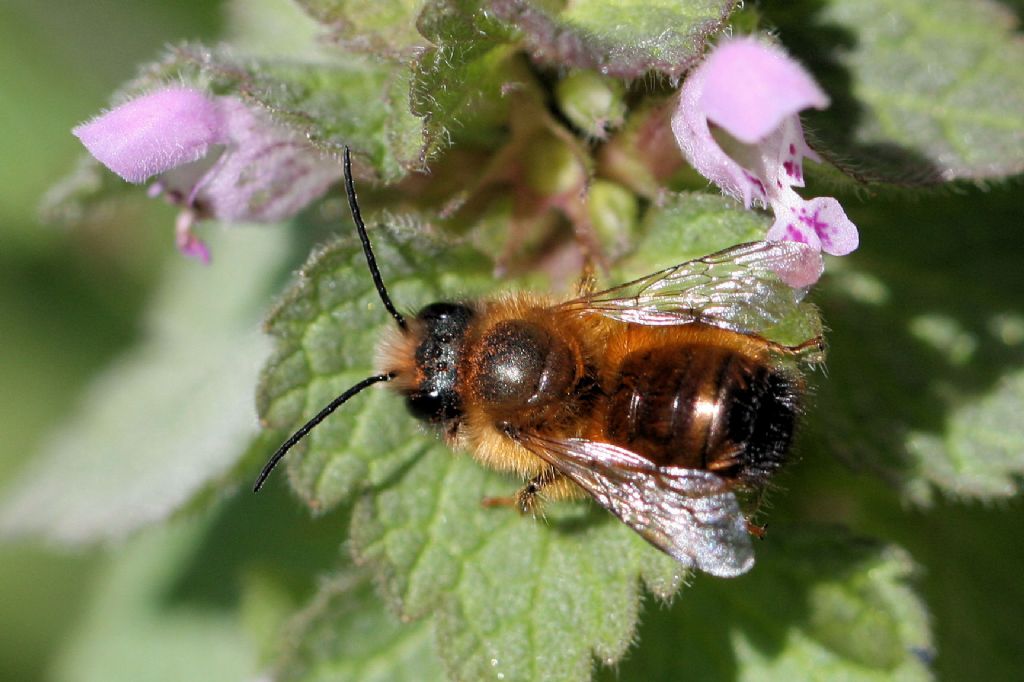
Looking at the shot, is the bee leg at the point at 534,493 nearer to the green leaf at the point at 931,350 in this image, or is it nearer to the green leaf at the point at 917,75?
the green leaf at the point at 931,350

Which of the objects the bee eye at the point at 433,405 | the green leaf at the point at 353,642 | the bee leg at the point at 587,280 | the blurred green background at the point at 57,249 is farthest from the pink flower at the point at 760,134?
the blurred green background at the point at 57,249

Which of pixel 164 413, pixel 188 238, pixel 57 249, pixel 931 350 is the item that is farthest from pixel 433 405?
pixel 57 249

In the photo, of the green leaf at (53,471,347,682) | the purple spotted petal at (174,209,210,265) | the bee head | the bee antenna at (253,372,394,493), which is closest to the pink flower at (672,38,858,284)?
the bee head

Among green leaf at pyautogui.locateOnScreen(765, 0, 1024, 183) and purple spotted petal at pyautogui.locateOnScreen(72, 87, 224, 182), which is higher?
purple spotted petal at pyautogui.locateOnScreen(72, 87, 224, 182)

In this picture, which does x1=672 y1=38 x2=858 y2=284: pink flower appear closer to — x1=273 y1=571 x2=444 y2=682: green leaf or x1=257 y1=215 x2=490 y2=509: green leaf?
x1=257 y1=215 x2=490 y2=509: green leaf

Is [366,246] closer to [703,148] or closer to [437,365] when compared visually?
[437,365]

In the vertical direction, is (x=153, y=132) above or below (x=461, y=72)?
above
